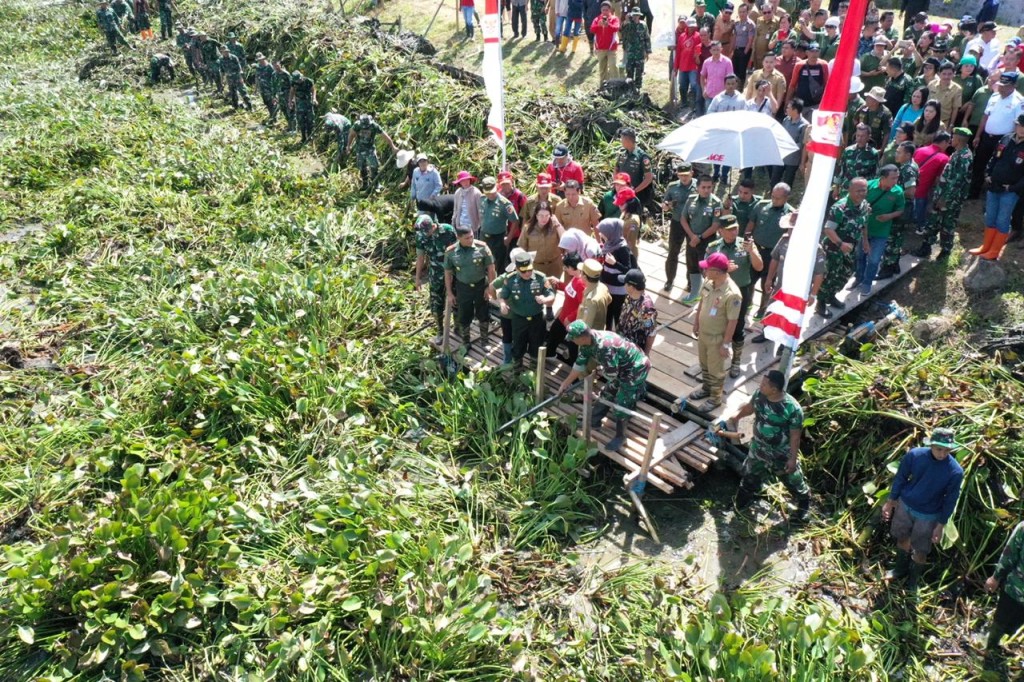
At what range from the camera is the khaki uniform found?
23.1 feet

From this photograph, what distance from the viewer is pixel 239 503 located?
268 inches

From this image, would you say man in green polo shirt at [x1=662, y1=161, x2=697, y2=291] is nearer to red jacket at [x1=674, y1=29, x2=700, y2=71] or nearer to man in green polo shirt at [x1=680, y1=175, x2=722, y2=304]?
man in green polo shirt at [x1=680, y1=175, x2=722, y2=304]

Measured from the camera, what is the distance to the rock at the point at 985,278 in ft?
29.2

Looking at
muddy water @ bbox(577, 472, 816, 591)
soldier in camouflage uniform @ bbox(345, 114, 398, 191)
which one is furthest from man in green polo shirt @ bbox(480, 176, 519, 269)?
soldier in camouflage uniform @ bbox(345, 114, 398, 191)

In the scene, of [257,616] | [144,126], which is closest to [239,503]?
[257,616]

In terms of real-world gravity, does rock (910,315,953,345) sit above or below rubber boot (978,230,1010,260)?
below

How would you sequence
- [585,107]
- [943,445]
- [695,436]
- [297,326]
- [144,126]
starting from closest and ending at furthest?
1. [943,445]
2. [695,436]
3. [297,326]
4. [585,107]
5. [144,126]

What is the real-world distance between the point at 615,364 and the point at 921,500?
2.69 metres

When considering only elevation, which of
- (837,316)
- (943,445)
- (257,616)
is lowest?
(257,616)

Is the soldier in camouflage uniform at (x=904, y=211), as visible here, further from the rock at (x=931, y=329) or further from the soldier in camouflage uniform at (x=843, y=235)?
the rock at (x=931, y=329)

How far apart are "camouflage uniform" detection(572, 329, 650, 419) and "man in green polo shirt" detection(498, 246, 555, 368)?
824mm

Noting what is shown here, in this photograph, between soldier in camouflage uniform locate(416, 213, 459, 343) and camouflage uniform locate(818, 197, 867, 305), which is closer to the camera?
camouflage uniform locate(818, 197, 867, 305)

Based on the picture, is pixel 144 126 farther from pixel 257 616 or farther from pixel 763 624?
pixel 763 624

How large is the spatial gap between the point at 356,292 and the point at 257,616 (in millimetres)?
4963
